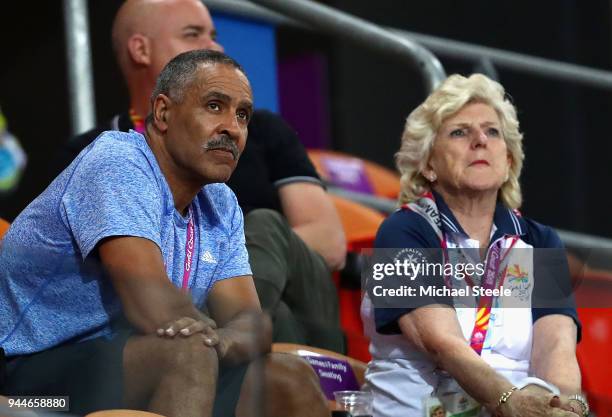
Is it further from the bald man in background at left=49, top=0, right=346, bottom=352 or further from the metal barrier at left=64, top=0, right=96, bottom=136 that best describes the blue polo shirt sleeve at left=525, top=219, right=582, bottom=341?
the metal barrier at left=64, top=0, right=96, bottom=136

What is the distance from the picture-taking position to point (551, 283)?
11.5 feet

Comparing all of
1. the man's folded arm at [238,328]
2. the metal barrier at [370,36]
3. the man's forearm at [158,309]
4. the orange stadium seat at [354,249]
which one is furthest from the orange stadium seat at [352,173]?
the man's forearm at [158,309]

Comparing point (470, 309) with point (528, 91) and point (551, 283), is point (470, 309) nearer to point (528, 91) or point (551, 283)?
point (551, 283)

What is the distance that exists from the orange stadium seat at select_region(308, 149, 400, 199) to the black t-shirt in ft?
3.60

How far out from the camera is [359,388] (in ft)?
11.5

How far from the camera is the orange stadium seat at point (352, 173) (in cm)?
555

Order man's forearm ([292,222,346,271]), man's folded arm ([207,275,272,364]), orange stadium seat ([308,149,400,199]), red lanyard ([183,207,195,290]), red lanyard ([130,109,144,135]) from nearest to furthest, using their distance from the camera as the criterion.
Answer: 1. man's folded arm ([207,275,272,364])
2. red lanyard ([183,207,195,290])
3. red lanyard ([130,109,144,135])
4. man's forearm ([292,222,346,271])
5. orange stadium seat ([308,149,400,199])

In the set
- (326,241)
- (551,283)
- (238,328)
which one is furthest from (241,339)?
(326,241)

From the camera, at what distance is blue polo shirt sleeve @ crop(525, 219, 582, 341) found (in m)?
3.47

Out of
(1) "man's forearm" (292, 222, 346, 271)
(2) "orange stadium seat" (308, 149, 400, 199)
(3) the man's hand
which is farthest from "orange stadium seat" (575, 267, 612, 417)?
(2) "orange stadium seat" (308, 149, 400, 199)

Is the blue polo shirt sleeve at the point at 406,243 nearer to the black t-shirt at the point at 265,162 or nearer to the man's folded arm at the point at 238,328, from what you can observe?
the black t-shirt at the point at 265,162

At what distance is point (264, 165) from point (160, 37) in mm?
511

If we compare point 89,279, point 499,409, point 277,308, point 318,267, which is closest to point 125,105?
point 318,267

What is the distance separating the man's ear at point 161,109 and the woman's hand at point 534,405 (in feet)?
3.13
